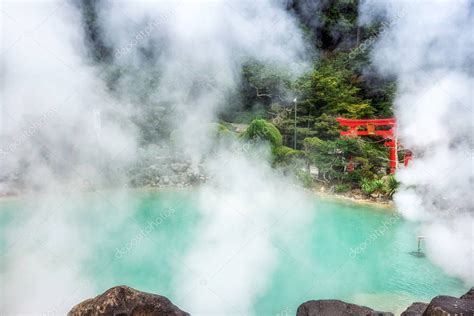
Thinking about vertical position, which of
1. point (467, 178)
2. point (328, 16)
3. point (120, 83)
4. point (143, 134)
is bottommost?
point (467, 178)

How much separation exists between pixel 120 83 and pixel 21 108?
7989mm

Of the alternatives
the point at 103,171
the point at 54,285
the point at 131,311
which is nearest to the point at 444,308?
the point at 131,311

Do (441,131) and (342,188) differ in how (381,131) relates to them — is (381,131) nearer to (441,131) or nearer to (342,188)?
(342,188)

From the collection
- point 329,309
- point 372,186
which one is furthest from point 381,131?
point 329,309

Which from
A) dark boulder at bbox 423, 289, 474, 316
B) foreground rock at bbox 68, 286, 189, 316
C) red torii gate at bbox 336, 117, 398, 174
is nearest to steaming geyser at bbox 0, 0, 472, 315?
red torii gate at bbox 336, 117, 398, 174

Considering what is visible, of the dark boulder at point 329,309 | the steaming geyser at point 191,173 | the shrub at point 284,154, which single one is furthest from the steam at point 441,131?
the dark boulder at point 329,309

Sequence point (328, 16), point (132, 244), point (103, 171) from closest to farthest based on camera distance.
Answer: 1. point (132, 244)
2. point (103, 171)
3. point (328, 16)

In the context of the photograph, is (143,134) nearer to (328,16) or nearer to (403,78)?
(403,78)

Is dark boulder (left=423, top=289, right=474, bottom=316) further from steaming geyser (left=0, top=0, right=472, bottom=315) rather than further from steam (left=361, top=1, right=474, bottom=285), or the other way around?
steam (left=361, top=1, right=474, bottom=285)

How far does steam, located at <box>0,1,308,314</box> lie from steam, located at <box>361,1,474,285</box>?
283cm

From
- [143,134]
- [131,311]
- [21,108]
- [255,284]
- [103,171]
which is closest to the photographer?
[131,311]

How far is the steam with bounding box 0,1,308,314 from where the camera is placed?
5.88m

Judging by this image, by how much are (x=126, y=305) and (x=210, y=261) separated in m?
3.41

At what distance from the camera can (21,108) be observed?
762 cm
